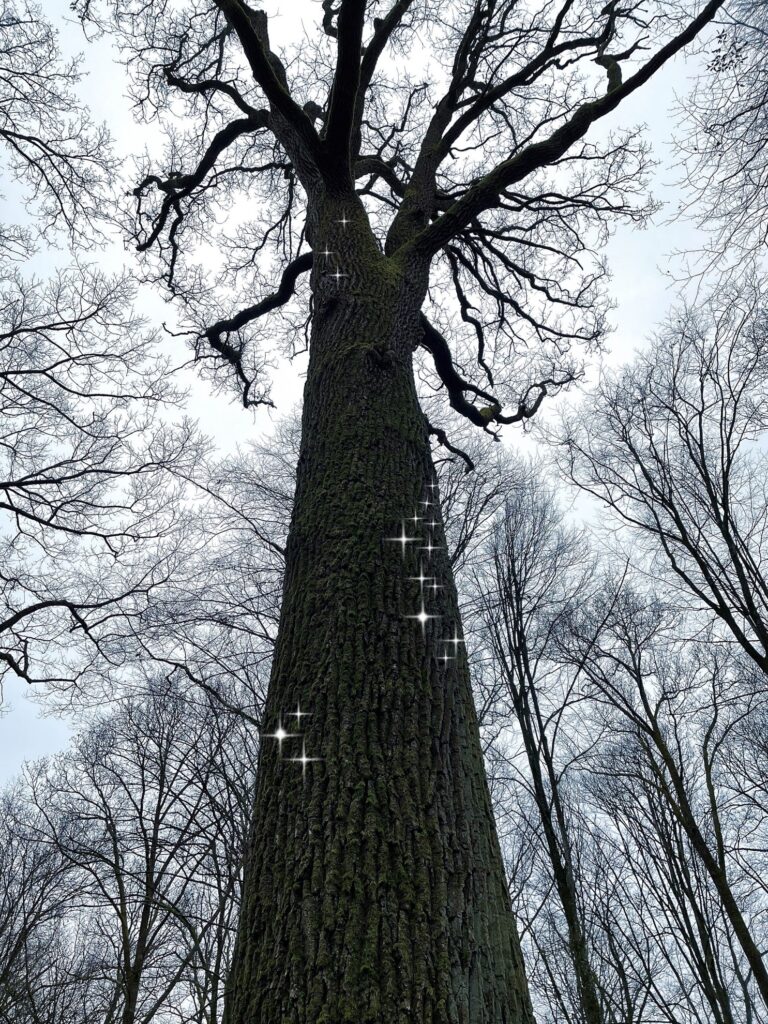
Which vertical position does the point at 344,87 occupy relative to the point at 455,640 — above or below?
above

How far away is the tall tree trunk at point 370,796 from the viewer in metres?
1.09

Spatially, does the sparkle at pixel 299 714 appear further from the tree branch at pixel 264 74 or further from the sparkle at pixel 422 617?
the tree branch at pixel 264 74

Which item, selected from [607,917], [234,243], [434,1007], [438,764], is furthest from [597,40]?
[607,917]

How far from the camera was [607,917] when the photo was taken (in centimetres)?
667

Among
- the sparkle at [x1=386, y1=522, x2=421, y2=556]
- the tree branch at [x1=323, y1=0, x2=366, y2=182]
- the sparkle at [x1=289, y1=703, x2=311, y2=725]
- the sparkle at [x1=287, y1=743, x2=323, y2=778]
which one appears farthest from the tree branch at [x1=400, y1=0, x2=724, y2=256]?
the sparkle at [x1=287, y1=743, x2=323, y2=778]

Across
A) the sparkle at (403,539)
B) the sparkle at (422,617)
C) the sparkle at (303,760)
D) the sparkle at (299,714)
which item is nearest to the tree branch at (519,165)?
the sparkle at (403,539)

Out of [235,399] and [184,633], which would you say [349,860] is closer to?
[184,633]

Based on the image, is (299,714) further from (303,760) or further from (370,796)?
(370,796)

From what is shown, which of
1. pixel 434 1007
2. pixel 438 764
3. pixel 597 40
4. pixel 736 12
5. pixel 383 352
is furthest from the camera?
pixel 597 40

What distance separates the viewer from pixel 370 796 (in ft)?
4.36

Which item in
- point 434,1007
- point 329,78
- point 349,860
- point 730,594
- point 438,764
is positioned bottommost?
point 434,1007

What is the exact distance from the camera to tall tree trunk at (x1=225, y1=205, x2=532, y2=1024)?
109cm

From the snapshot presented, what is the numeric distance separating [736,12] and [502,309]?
10.9 feet

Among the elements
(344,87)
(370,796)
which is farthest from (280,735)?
(344,87)
